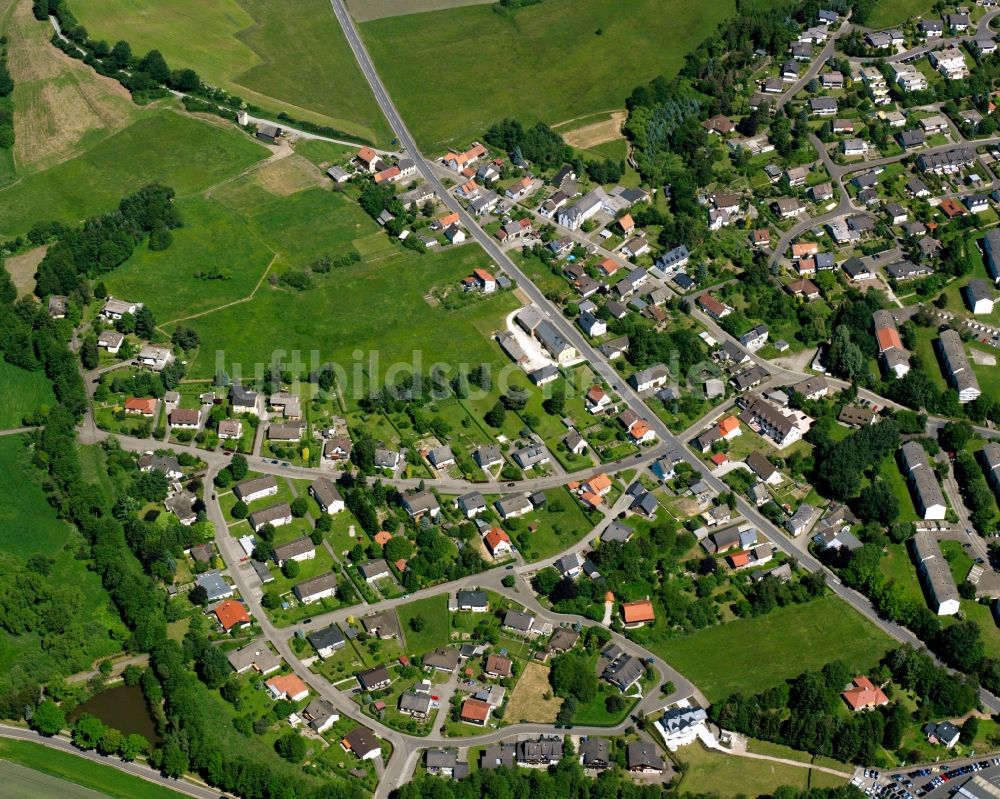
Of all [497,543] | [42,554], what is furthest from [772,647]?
[42,554]

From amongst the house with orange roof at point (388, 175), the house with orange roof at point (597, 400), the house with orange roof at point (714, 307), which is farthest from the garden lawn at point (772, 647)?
the house with orange roof at point (388, 175)

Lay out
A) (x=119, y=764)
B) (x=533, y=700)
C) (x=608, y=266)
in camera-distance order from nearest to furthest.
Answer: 1. (x=119, y=764)
2. (x=533, y=700)
3. (x=608, y=266)

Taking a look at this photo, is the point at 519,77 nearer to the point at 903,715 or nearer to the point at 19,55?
the point at 19,55

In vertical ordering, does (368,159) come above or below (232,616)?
A: above

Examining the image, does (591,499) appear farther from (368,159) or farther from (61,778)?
(368,159)

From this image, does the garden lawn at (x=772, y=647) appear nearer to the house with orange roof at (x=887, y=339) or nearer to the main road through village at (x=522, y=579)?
the main road through village at (x=522, y=579)

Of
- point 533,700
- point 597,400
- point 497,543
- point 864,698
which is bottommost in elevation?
point 864,698
